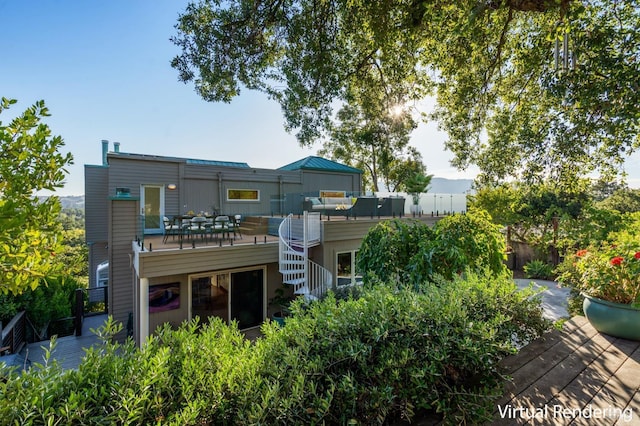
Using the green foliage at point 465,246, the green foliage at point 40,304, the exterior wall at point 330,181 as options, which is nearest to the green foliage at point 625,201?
the exterior wall at point 330,181

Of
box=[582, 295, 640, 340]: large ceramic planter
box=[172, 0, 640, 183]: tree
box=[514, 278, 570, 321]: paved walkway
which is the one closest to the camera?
box=[582, 295, 640, 340]: large ceramic planter

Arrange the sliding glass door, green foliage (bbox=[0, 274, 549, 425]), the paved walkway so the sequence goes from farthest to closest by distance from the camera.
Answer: the sliding glass door → the paved walkway → green foliage (bbox=[0, 274, 549, 425])

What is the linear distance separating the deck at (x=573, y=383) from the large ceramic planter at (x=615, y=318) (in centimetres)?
9

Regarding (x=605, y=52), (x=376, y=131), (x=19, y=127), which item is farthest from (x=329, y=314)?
(x=376, y=131)

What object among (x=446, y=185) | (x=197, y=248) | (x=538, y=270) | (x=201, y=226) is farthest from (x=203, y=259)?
(x=446, y=185)

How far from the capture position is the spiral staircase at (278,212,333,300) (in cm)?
729

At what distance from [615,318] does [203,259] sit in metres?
6.75

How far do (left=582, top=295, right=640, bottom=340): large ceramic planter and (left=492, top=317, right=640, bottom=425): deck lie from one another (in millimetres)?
89

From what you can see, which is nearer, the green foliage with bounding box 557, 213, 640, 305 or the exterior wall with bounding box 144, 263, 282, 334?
the green foliage with bounding box 557, 213, 640, 305

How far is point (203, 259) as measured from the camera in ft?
21.9

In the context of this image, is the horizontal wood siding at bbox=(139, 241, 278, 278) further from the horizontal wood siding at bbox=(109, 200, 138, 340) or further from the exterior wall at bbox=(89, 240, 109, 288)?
the exterior wall at bbox=(89, 240, 109, 288)

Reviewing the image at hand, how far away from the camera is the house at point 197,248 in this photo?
22.4 feet

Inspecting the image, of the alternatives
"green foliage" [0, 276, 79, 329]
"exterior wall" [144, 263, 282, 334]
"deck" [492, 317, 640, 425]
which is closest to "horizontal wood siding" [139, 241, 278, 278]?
"exterior wall" [144, 263, 282, 334]

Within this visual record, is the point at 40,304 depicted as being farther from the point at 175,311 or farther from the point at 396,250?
the point at 396,250
